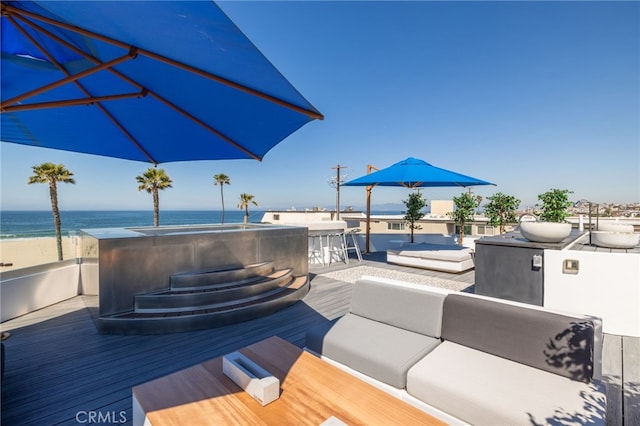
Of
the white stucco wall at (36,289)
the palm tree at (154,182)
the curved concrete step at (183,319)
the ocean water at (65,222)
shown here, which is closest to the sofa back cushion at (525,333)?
the curved concrete step at (183,319)

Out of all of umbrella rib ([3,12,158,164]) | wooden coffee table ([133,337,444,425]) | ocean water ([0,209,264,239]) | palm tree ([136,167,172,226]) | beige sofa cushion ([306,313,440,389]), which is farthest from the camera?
ocean water ([0,209,264,239])

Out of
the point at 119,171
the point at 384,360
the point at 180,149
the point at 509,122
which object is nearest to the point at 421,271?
the point at 384,360

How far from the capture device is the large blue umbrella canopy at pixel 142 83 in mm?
1559

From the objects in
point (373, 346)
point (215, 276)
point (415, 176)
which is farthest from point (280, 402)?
point (415, 176)

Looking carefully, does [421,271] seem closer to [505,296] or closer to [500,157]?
[505,296]

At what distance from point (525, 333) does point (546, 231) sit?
2.46 metres

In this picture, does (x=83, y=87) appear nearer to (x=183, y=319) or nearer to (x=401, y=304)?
(x=183, y=319)

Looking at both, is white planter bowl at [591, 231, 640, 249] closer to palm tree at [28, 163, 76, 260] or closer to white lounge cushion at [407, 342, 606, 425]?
white lounge cushion at [407, 342, 606, 425]

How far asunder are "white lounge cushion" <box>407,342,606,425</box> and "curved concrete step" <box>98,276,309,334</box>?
2.70m

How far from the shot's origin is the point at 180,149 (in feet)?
11.9

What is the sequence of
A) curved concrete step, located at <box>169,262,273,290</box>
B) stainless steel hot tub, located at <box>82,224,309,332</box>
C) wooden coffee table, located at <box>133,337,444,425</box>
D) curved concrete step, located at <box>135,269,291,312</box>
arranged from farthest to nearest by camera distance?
curved concrete step, located at <box>169,262,273,290</box>, curved concrete step, located at <box>135,269,291,312</box>, stainless steel hot tub, located at <box>82,224,309,332</box>, wooden coffee table, located at <box>133,337,444,425</box>

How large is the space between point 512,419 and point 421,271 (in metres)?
5.74

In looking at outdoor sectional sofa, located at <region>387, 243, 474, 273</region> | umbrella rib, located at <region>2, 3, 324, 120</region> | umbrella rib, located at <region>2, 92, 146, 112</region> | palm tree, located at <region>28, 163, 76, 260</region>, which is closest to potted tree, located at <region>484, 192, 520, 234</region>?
outdoor sectional sofa, located at <region>387, 243, 474, 273</region>

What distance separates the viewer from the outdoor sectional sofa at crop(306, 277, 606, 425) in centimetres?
167
